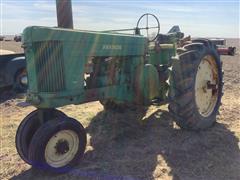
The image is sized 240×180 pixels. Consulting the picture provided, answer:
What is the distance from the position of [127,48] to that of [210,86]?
1.55m

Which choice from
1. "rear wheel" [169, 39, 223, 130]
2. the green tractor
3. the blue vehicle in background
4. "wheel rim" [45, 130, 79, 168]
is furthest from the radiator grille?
the blue vehicle in background

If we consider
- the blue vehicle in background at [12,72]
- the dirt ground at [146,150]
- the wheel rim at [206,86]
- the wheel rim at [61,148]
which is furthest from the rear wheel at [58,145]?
the blue vehicle in background at [12,72]

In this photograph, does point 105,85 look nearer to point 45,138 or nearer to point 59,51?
point 59,51

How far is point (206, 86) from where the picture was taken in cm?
588

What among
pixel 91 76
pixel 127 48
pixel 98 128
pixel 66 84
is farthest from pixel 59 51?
pixel 98 128

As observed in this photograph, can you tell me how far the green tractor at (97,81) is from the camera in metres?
4.30

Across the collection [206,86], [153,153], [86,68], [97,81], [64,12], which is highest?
[64,12]

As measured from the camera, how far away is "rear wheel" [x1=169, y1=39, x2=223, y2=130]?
5289 mm

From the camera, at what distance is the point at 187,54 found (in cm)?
535

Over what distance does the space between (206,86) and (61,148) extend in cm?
271

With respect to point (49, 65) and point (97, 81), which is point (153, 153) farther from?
point (49, 65)

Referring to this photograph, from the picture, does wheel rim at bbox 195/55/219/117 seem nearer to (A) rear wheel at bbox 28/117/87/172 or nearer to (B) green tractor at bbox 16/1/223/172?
(B) green tractor at bbox 16/1/223/172

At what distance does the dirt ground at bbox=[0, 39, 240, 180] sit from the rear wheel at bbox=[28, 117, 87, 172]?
144 mm

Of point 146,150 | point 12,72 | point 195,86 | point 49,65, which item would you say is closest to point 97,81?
point 49,65
